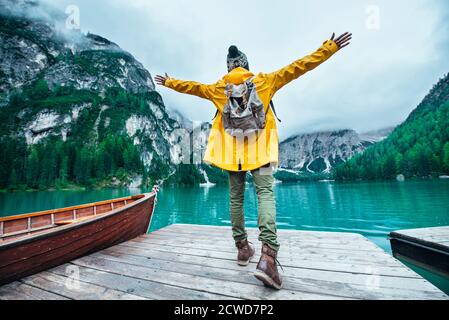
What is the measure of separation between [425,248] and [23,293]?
5.82 m

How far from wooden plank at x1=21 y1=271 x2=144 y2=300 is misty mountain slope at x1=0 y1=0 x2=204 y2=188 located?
8637cm

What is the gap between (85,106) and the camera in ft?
372

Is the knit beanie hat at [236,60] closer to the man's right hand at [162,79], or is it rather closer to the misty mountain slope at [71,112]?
the man's right hand at [162,79]

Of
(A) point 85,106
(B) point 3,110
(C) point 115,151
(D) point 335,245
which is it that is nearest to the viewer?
(D) point 335,245

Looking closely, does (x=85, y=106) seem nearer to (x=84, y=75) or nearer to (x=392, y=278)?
(x=84, y=75)

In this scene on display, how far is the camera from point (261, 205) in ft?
7.79

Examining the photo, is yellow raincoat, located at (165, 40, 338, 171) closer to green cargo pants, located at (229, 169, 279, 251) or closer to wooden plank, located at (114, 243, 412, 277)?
green cargo pants, located at (229, 169, 279, 251)

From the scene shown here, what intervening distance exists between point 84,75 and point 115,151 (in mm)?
76928

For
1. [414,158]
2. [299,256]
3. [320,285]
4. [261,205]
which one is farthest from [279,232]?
[414,158]

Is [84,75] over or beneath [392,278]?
over

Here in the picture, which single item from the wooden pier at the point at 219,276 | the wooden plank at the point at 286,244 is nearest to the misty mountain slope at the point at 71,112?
the wooden plank at the point at 286,244

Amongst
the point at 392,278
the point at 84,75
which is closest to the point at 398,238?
the point at 392,278
